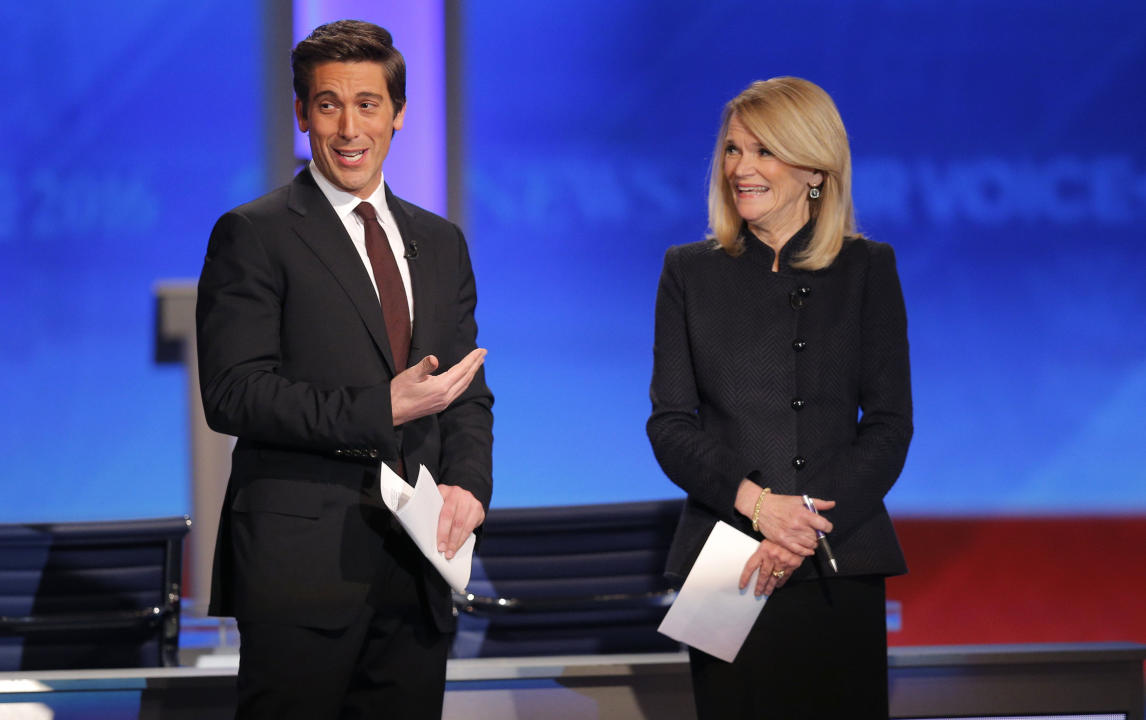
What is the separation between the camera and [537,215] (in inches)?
200

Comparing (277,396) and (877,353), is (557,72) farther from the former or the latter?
(277,396)

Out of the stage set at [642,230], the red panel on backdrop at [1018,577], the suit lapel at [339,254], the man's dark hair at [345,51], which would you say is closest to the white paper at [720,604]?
the suit lapel at [339,254]

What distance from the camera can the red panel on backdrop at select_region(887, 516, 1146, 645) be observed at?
16.4 feet

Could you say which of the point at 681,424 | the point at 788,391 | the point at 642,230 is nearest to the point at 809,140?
the point at 788,391

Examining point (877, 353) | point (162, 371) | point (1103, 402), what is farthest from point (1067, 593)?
point (162, 371)

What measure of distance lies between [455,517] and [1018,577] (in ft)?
13.3

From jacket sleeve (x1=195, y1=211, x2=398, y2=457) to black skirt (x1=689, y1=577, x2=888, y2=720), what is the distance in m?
0.69

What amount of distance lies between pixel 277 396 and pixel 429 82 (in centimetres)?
253

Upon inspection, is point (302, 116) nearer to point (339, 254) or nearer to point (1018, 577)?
point (339, 254)

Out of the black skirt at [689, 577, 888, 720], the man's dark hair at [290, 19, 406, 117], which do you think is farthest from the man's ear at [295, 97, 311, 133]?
the black skirt at [689, 577, 888, 720]

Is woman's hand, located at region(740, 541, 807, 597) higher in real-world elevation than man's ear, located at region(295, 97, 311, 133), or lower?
lower

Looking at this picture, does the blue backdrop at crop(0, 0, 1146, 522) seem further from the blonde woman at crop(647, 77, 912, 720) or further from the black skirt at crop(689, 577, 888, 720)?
the black skirt at crop(689, 577, 888, 720)

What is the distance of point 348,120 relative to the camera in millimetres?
1768

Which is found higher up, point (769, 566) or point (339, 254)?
point (339, 254)
